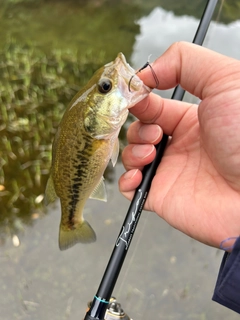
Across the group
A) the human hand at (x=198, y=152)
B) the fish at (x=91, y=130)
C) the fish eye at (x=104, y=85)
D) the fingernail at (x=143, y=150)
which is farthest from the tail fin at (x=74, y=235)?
the fish eye at (x=104, y=85)

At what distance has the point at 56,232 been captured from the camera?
2885 millimetres

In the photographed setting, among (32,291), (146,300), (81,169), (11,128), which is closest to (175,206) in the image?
(81,169)

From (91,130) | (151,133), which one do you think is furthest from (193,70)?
(91,130)

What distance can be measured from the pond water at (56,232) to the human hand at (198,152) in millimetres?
1064

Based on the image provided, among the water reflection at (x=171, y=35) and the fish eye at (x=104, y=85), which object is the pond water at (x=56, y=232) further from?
the fish eye at (x=104, y=85)

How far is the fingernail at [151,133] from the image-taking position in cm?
175

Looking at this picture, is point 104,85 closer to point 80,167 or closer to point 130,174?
point 80,167

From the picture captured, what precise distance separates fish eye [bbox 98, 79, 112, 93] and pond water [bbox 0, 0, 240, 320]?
166cm

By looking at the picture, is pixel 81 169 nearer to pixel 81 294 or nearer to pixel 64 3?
pixel 81 294

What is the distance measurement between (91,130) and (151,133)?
1.31 feet

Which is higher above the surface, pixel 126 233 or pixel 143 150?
pixel 143 150

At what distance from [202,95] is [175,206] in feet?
1.71

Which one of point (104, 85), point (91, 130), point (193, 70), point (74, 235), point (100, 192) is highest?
point (193, 70)

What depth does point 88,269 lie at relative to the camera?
8.78ft
